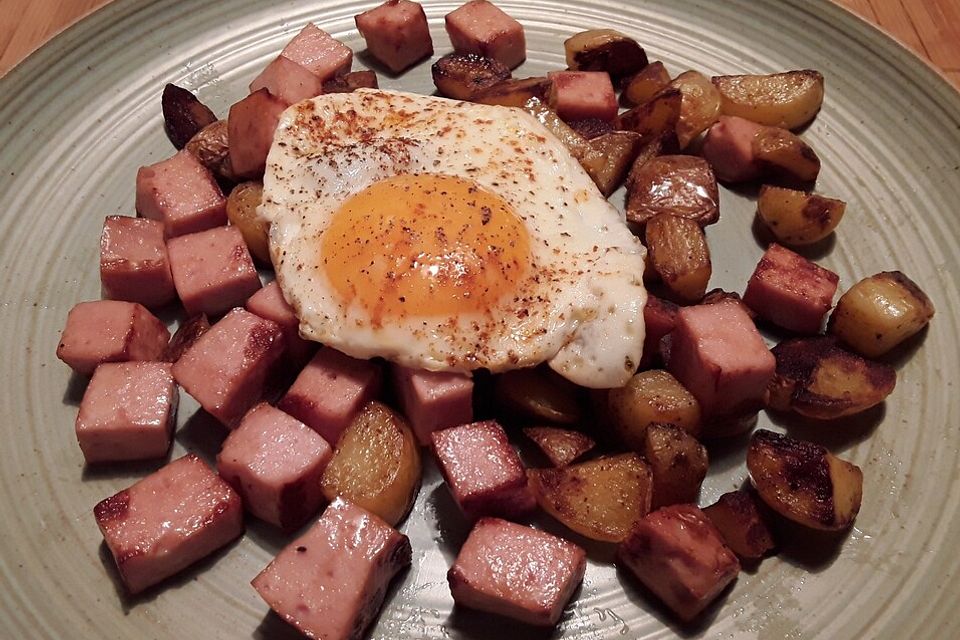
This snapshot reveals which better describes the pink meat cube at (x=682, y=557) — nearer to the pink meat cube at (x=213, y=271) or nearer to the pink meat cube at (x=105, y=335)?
the pink meat cube at (x=213, y=271)

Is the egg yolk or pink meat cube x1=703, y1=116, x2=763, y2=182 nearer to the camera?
the egg yolk

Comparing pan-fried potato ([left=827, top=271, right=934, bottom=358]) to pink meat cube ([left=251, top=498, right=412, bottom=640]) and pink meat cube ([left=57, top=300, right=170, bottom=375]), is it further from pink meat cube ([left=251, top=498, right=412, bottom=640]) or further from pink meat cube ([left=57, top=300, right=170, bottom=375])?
pink meat cube ([left=57, top=300, right=170, bottom=375])

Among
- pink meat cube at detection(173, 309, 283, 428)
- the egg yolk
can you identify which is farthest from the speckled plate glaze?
the egg yolk

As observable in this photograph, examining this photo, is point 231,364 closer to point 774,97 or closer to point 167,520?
point 167,520

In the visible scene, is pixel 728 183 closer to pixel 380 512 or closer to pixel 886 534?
pixel 886 534

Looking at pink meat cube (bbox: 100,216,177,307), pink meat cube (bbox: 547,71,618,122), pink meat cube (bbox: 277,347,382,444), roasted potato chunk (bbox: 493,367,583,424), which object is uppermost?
pink meat cube (bbox: 100,216,177,307)

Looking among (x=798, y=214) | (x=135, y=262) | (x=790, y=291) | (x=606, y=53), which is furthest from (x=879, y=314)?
(x=135, y=262)

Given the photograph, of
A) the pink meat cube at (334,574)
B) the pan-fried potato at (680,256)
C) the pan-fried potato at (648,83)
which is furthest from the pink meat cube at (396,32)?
the pink meat cube at (334,574)
